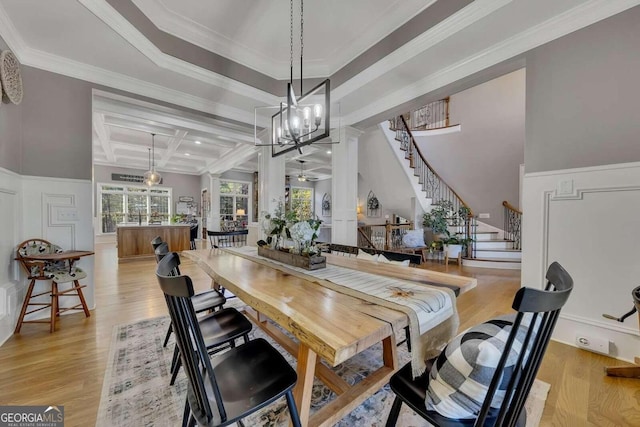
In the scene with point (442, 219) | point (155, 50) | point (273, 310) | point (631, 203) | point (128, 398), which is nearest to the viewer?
point (273, 310)

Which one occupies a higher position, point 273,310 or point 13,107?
point 13,107

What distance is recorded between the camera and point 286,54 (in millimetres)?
3162

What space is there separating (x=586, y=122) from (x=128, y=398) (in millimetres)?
3786

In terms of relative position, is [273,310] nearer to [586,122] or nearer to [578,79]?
[586,122]

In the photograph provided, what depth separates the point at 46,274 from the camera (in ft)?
8.05

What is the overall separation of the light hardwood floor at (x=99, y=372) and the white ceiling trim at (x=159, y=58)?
272cm

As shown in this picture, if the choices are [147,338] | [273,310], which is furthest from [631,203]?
[147,338]

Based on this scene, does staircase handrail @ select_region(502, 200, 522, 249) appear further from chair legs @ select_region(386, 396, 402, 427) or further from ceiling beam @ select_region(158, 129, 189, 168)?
ceiling beam @ select_region(158, 129, 189, 168)

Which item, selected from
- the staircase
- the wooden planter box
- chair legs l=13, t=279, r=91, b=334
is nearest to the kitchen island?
chair legs l=13, t=279, r=91, b=334

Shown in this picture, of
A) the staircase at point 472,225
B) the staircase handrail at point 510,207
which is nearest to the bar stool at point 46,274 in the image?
the staircase at point 472,225

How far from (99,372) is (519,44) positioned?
430cm

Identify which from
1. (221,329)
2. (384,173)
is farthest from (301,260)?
(384,173)

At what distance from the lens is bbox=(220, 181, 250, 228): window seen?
998cm

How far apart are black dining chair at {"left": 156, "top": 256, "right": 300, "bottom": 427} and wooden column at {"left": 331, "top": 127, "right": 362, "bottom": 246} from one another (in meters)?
2.85
